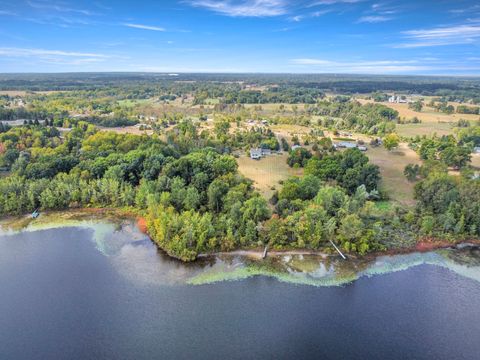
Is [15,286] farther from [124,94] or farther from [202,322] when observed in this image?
[124,94]

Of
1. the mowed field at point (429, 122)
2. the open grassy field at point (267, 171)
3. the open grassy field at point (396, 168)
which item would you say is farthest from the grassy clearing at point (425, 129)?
the open grassy field at point (267, 171)

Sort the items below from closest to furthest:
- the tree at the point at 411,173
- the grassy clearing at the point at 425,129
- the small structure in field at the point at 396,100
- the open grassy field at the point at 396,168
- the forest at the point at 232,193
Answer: the forest at the point at 232,193, the open grassy field at the point at 396,168, the tree at the point at 411,173, the grassy clearing at the point at 425,129, the small structure in field at the point at 396,100

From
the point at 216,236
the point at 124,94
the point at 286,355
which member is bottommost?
the point at 286,355

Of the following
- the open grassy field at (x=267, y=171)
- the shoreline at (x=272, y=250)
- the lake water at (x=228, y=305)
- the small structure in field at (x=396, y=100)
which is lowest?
the lake water at (x=228, y=305)

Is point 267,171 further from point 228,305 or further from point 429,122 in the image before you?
point 429,122

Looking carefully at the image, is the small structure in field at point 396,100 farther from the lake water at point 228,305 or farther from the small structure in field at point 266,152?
the lake water at point 228,305

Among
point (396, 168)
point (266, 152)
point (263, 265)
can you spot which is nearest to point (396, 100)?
point (396, 168)

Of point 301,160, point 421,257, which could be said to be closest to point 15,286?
point 421,257

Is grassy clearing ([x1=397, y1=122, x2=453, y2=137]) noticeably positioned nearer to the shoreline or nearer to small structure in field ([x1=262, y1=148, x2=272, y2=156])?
small structure in field ([x1=262, y1=148, x2=272, y2=156])

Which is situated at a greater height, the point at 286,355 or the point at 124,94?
the point at 124,94
